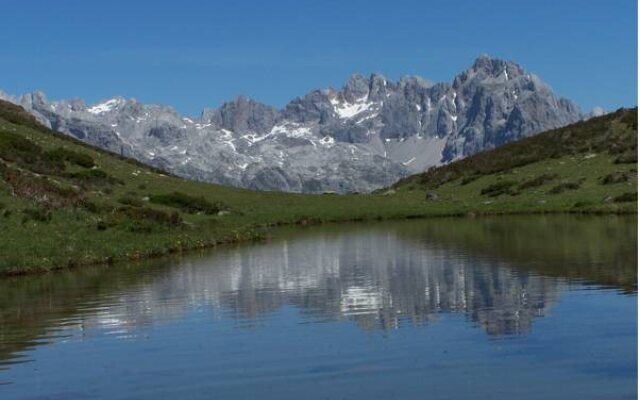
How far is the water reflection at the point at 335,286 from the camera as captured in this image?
981 inches

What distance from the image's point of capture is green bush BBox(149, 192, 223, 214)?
69694mm

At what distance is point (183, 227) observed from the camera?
54.6m

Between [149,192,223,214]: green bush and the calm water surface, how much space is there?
29.0 meters

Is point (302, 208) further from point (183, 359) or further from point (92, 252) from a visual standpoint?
point (183, 359)

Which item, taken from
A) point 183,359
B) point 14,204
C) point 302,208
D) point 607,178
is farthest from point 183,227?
point 607,178

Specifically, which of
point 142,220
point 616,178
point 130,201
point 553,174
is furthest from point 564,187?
point 142,220

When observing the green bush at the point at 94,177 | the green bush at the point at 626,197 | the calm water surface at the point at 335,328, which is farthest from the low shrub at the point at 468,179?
the calm water surface at the point at 335,328

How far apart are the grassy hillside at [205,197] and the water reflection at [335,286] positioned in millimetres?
4304

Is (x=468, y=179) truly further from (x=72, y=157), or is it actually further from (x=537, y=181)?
(x=72, y=157)

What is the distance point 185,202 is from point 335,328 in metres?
48.3

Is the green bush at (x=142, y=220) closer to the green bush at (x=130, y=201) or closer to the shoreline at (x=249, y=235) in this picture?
the shoreline at (x=249, y=235)

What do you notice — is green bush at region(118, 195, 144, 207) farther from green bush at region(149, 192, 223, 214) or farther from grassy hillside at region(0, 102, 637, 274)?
green bush at region(149, 192, 223, 214)

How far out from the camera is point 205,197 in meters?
80.3

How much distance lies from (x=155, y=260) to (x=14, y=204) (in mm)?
10357
